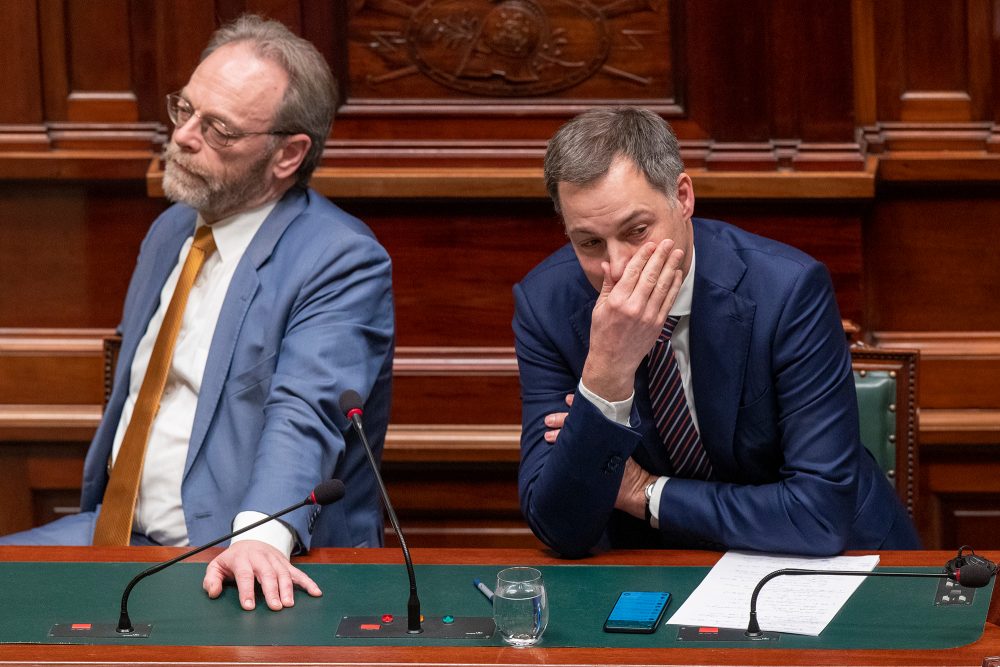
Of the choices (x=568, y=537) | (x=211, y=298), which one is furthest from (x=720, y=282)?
(x=211, y=298)

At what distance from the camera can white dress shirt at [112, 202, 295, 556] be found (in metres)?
2.70

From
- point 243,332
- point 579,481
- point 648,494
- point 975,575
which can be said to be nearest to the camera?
point 975,575

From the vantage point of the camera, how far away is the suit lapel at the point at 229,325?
2650mm

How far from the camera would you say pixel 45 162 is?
357cm

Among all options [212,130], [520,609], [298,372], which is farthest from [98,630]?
[212,130]

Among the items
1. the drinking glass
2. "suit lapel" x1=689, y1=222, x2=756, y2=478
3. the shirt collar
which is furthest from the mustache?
the drinking glass

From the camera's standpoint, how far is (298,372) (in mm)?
2557

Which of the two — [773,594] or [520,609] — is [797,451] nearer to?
[773,594]

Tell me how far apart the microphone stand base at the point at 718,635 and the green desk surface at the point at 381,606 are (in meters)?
0.01

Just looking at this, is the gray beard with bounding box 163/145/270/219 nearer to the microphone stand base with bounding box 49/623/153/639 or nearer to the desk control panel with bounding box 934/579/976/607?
the microphone stand base with bounding box 49/623/153/639

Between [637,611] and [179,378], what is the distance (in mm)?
1300

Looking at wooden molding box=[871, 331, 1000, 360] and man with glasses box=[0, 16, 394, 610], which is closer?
man with glasses box=[0, 16, 394, 610]

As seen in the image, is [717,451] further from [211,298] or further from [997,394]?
[997,394]

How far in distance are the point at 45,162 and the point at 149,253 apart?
0.74 meters
